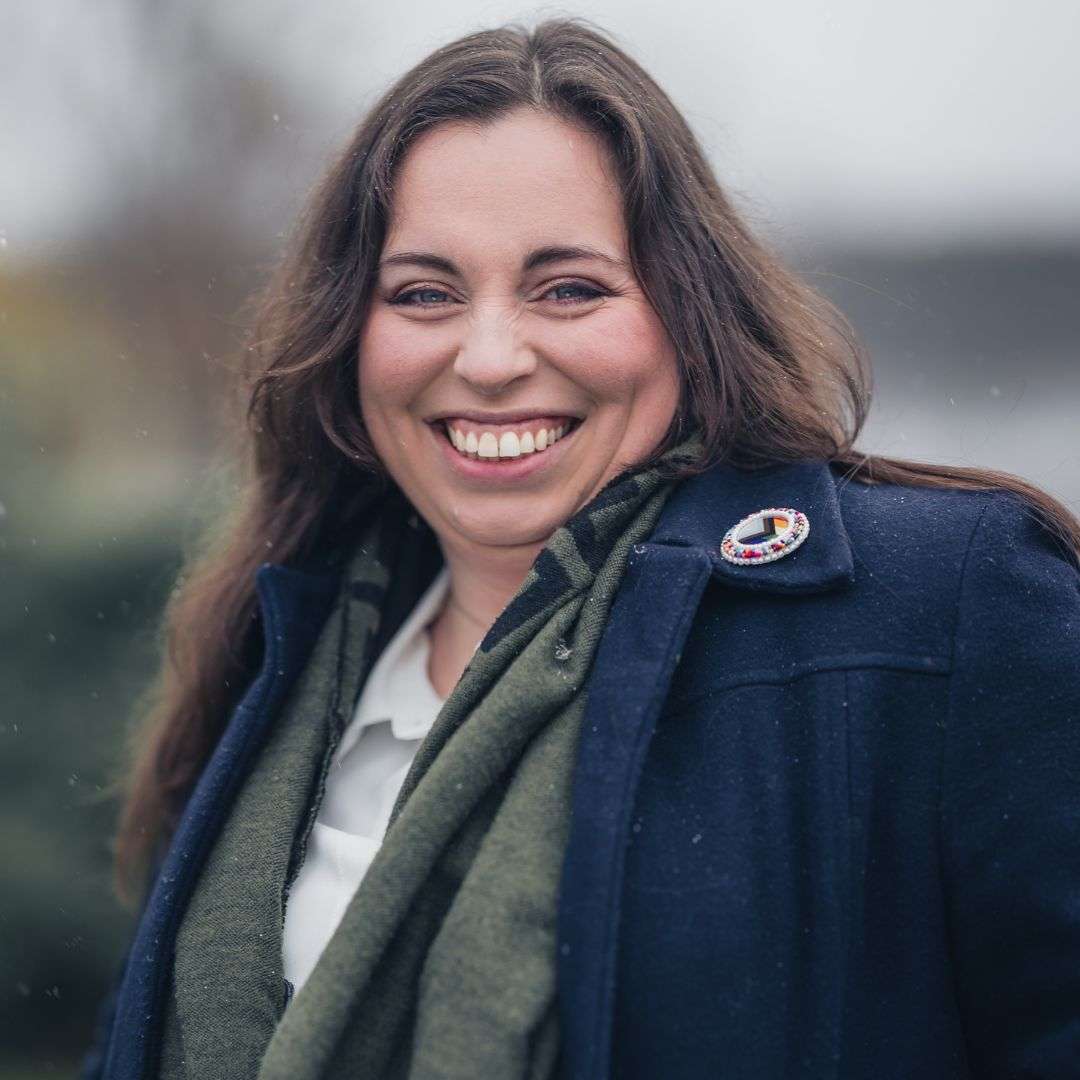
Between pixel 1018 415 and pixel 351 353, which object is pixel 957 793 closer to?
pixel 351 353

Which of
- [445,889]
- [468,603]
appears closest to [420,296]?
[468,603]

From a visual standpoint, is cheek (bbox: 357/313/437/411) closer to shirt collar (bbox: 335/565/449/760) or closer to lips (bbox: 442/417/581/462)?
lips (bbox: 442/417/581/462)

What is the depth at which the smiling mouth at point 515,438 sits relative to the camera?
71.2 inches

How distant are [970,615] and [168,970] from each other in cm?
125

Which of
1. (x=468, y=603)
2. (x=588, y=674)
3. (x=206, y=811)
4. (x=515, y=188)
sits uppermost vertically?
(x=515, y=188)

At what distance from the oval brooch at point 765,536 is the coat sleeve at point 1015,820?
218 millimetres

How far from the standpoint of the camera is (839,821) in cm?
143

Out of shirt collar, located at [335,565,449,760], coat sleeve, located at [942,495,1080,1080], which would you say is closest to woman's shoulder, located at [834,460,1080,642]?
coat sleeve, located at [942,495,1080,1080]

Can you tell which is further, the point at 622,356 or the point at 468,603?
the point at 468,603

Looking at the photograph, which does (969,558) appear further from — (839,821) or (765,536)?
(839,821)

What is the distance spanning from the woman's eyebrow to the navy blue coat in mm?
464

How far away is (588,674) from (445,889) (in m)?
0.32

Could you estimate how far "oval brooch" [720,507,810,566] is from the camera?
1.60 metres

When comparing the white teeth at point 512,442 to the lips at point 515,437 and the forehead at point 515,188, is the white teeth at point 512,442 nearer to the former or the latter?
the lips at point 515,437
